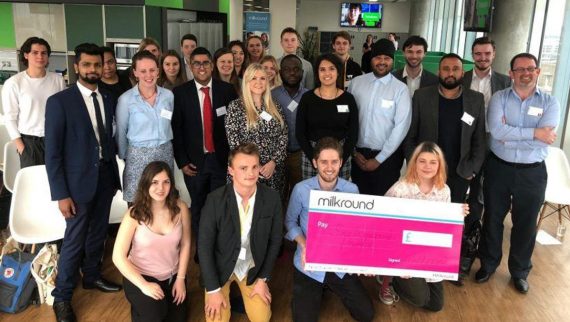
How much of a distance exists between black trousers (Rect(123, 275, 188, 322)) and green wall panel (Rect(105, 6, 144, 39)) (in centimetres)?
469

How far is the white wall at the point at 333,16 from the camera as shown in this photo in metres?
18.6

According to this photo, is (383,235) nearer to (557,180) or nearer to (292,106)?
(292,106)

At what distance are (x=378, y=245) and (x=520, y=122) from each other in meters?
1.44

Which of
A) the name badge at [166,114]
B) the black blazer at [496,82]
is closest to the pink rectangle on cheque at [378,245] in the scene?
the name badge at [166,114]

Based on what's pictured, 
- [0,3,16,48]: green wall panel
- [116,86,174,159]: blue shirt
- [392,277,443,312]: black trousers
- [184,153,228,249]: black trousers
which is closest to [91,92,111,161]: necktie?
[116,86,174,159]: blue shirt

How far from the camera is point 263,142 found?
334 centimetres

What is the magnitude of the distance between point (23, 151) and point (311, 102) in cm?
247

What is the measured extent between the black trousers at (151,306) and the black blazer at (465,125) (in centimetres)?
212

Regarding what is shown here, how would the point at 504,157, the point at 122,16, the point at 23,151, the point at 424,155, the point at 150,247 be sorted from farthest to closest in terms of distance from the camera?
the point at 122,16 → the point at 23,151 → the point at 504,157 → the point at 424,155 → the point at 150,247

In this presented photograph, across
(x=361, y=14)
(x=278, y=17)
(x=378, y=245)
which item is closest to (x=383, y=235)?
(x=378, y=245)

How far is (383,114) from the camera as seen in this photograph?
351cm

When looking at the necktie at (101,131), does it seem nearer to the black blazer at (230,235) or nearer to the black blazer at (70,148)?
the black blazer at (70,148)

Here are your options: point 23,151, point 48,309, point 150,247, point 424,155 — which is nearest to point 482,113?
point 424,155

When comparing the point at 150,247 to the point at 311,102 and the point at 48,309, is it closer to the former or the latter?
the point at 48,309
